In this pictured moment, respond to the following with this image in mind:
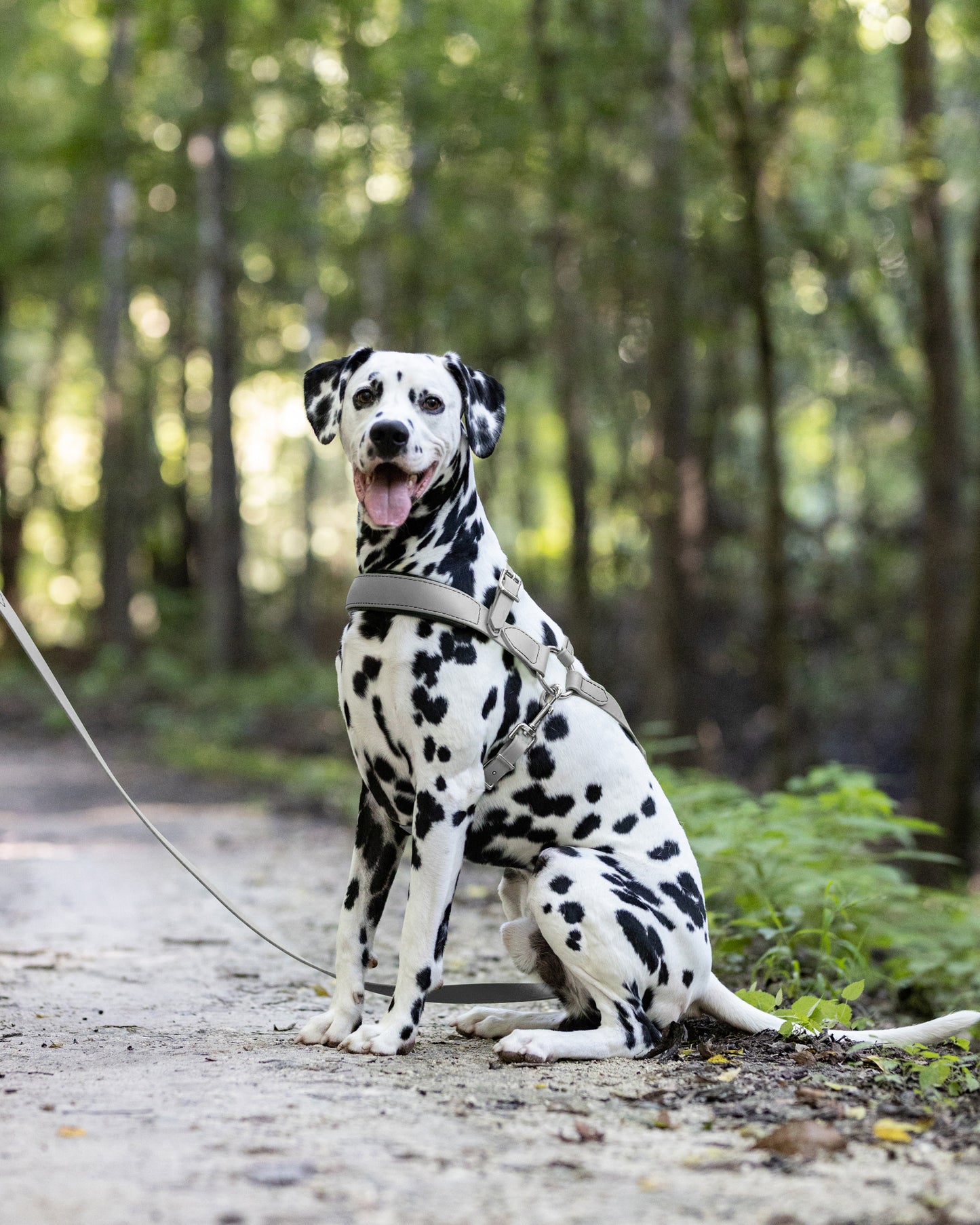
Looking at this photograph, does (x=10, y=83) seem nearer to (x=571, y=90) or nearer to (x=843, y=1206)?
(x=571, y=90)

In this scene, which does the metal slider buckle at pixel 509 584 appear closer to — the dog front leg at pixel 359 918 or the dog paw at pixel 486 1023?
the dog front leg at pixel 359 918

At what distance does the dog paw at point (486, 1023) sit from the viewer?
458cm

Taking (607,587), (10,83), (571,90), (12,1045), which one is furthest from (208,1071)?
(10,83)

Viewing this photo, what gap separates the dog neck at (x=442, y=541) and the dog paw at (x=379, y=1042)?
147 cm

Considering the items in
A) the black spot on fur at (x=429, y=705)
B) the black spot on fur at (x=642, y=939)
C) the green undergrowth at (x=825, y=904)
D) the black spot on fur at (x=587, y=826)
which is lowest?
the green undergrowth at (x=825, y=904)

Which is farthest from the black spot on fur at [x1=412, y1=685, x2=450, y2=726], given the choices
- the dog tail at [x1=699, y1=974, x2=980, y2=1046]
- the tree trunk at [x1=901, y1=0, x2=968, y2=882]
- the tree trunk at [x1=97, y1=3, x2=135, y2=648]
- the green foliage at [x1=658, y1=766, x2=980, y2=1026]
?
the tree trunk at [x1=97, y1=3, x2=135, y2=648]

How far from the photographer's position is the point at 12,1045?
4320 millimetres

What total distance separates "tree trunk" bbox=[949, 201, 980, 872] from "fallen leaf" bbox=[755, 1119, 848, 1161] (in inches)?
332

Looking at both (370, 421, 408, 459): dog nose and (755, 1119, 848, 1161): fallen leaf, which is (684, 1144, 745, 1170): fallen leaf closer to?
(755, 1119, 848, 1161): fallen leaf

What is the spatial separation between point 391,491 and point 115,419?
24561 mm

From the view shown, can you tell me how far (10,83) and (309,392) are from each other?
28433 millimetres

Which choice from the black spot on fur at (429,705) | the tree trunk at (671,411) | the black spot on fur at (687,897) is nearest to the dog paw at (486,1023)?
the black spot on fur at (687,897)

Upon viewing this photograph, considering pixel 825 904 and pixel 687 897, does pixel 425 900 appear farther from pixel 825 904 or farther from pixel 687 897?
pixel 825 904

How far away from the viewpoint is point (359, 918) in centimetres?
440
